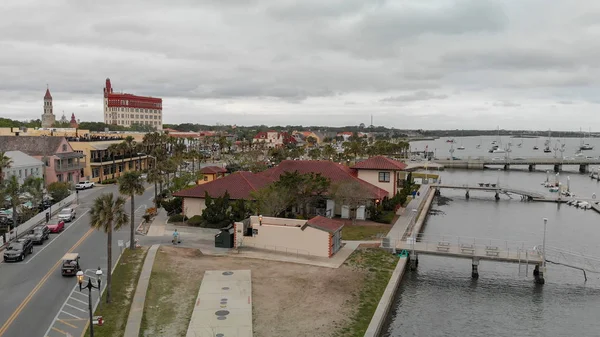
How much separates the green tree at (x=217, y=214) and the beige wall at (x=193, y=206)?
307cm

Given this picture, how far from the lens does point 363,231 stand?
48.0 metres

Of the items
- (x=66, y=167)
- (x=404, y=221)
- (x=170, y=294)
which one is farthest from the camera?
(x=66, y=167)

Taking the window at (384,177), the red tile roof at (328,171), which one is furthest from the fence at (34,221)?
the window at (384,177)

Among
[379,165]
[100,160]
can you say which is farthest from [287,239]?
[100,160]

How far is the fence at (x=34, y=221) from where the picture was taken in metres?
42.6

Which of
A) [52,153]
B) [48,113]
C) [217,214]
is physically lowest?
[217,214]

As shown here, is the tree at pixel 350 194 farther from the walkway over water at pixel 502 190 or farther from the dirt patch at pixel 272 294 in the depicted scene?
the walkway over water at pixel 502 190

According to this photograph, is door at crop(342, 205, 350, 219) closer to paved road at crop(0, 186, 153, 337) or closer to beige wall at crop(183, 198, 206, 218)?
beige wall at crop(183, 198, 206, 218)

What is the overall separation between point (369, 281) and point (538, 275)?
14058 millimetres

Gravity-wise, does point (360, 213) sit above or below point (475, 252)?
above

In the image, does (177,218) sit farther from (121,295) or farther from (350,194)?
(121,295)

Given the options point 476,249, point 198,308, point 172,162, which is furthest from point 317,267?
point 172,162

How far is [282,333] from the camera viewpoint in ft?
82.0

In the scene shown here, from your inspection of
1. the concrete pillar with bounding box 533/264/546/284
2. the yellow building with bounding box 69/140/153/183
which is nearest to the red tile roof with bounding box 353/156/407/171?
the concrete pillar with bounding box 533/264/546/284
